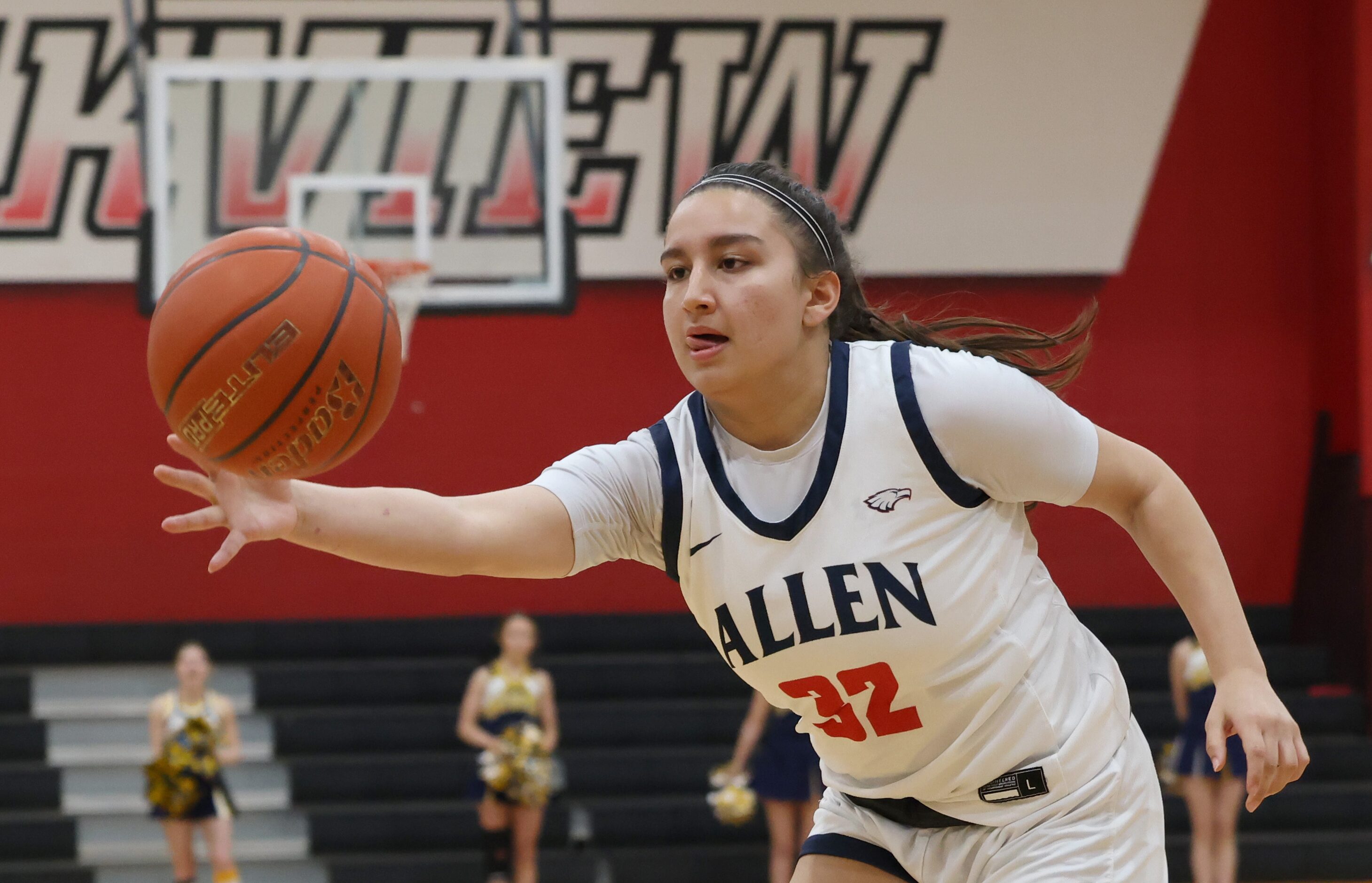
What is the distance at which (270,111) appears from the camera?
830cm

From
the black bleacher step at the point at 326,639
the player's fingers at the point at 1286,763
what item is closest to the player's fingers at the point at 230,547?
the player's fingers at the point at 1286,763

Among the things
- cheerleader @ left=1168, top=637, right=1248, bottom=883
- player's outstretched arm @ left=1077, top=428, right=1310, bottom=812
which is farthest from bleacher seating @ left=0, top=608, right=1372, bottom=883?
player's outstretched arm @ left=1077, top=428, right=1310, bottom=812

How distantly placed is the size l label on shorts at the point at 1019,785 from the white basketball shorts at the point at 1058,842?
33 mm

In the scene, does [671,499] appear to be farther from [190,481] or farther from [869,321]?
[190,481]

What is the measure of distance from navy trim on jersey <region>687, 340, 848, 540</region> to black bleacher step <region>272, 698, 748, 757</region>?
6311mm

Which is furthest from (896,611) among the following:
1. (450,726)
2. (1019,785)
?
(450,726)

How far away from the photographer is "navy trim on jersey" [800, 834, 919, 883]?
2.53 meters

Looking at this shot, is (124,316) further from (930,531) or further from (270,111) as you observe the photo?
(930,531)

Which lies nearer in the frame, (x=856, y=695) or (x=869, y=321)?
(x=856, y=695)

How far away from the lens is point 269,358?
220cm

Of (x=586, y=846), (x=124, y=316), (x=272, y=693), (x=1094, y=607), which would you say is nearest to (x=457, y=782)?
(x=586, y=846)

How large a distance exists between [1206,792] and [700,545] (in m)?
5.94

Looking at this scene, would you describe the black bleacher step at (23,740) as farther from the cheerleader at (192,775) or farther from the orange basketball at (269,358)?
the orange basketball at (269,358)

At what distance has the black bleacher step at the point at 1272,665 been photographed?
29.9 ft
